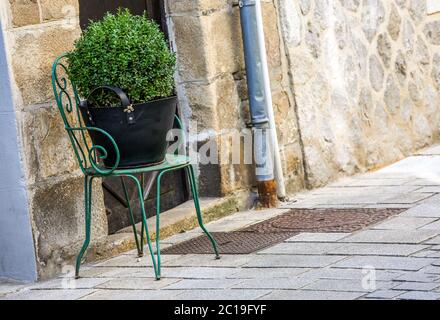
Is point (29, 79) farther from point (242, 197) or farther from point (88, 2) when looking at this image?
point (242, 197)

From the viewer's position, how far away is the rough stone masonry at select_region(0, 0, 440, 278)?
17.9 ft

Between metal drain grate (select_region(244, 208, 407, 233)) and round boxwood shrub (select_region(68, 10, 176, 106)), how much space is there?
1.28 m

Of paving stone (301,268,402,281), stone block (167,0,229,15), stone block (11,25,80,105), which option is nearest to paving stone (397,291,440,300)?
paving stone (301,268,402,281)

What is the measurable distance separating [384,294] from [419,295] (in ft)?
0.47

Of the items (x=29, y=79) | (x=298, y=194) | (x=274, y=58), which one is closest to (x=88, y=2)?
(x=29, y=79)

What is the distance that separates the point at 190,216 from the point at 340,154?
1537mm

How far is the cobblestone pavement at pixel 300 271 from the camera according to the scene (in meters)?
4.72

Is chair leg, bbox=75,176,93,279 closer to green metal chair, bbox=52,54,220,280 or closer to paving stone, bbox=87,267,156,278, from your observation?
green metal chair, bbox=52,54,220,280

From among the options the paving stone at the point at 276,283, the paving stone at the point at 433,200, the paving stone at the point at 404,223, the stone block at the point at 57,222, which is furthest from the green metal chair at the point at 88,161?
the paving stone at the point at 433,200

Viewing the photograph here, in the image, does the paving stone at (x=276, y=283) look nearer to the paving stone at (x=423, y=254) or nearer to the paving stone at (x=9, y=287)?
the paving stone at (x=423, y=254)

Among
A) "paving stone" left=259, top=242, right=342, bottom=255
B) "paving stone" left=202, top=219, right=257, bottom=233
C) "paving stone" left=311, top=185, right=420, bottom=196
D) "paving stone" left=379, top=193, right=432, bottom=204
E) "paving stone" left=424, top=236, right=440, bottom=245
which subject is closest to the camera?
"paving stone" left=424, top=236, right=440, bottom=245

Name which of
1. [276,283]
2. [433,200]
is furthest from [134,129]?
[433,200]

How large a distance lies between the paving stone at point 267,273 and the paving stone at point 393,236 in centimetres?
64

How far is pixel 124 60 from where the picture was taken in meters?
5.14
